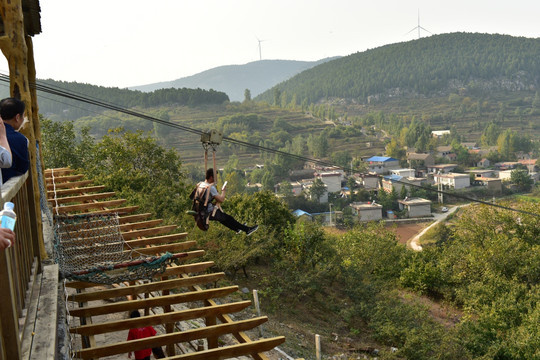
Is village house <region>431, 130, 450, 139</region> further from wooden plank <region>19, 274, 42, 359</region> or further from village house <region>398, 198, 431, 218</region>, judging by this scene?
wooden plank <region>19, 274, 42, 359</region>

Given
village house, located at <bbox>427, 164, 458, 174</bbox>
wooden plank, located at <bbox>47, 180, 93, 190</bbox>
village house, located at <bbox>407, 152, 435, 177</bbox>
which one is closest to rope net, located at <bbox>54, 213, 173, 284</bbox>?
wooden plank, located at <bbox>47, 180, 93, 190</bbox>

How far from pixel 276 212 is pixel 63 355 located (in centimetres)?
1992

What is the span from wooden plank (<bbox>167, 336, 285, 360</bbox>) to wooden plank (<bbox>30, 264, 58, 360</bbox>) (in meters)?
1.27

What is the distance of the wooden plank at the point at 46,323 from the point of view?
3.14 m

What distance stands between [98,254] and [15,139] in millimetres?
3596

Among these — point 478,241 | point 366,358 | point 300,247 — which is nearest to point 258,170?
point 478,241

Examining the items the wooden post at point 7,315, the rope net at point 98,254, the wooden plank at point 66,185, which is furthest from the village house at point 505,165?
the wooden post at point 7,315

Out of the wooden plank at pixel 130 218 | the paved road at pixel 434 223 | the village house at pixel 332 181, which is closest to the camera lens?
the wooden plank at pixel 130 218

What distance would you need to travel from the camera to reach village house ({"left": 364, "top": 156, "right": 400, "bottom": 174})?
397 ft

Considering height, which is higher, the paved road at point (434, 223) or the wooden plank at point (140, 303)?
the wooden plank at point (140, 303)

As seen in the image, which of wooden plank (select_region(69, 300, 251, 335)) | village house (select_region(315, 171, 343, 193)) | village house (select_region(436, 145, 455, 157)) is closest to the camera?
wooden plank (select_region(69, 300, 251, 335))

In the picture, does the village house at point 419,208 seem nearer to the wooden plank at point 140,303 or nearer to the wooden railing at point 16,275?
the wooden plank at point 140,303

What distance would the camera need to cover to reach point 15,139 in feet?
12.8

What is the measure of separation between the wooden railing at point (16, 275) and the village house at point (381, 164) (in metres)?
117
